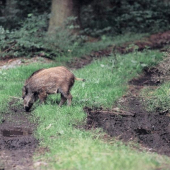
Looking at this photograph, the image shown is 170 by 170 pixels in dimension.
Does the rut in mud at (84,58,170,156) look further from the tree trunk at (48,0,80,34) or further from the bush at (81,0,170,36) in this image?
the bush at (81,0,170,36)

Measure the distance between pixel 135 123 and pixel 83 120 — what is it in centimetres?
106

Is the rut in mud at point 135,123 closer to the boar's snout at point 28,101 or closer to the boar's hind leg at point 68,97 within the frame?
the boar's hind leg at point 68,97

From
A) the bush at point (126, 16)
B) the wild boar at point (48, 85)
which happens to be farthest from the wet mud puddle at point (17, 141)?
the bush at point (126, 16)

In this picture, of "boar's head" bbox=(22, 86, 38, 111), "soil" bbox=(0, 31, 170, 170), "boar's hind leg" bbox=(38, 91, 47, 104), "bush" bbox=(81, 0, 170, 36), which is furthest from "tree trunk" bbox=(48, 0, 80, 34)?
"boar's hind leg" bbox=(38, 91, 47, 104)

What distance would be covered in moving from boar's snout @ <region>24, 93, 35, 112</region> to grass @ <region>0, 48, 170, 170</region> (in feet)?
0.60

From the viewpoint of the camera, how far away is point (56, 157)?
6012 millimetres

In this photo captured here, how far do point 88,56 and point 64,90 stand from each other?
6.77 metres

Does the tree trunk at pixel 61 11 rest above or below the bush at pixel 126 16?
above

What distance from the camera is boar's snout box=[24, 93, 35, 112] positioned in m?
9.04

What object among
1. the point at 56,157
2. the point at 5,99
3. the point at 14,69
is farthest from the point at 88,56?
the point at 56,157

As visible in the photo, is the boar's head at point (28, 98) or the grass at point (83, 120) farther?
the boar's head at point (28, 98)

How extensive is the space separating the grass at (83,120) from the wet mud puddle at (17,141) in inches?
6.7

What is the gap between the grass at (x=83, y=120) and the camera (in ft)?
17.7

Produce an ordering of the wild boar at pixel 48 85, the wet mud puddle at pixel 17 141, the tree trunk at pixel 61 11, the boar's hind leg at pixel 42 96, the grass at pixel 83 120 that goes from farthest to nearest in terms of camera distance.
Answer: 1. the tree trunk at pixel 61 11
2. the boar's hind leg at pixel 42 96
3. the wild boar at pixel 48 85
4. the wet mud puddle at pixel 17 141
5. the grass at pixel 83 120
